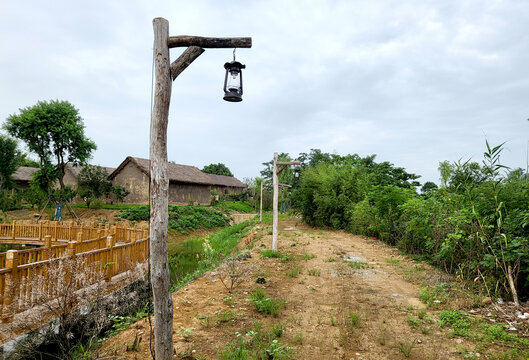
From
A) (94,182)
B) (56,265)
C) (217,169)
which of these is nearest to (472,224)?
(56,265)

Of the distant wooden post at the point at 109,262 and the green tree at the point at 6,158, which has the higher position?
the green tree at the point at 6,158

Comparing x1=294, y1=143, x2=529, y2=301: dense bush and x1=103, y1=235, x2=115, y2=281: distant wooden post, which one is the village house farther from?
x1=294, y1=143, x2=529, y2=301: dense bush

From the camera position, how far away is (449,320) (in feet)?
15.0

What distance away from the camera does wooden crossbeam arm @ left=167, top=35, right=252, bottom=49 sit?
3.31 meters

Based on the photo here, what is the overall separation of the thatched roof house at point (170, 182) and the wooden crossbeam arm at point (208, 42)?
2635 cm

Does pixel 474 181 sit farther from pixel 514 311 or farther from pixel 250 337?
pixel 250 337

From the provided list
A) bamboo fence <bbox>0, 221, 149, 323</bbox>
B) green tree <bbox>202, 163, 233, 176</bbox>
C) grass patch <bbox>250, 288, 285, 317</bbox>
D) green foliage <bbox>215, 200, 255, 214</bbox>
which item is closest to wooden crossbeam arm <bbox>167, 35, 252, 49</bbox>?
bamboo fence <bbox>0, 221, 149, 323</bbox>

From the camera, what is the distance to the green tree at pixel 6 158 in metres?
28.0

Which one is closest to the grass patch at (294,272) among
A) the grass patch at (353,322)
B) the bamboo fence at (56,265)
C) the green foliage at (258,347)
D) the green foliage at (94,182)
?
the grass patch at (353,322)

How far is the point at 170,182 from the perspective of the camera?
30766 millimetres

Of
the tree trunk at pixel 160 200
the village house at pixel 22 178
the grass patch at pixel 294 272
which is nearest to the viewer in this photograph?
the tree trunk at pixel 160 200

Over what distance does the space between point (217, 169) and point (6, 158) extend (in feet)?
116

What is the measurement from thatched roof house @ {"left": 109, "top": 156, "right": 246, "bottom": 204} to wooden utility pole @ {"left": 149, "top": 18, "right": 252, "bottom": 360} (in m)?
26.3

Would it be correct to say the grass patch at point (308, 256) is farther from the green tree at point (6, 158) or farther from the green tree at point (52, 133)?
the green tree at point (6, 158)
